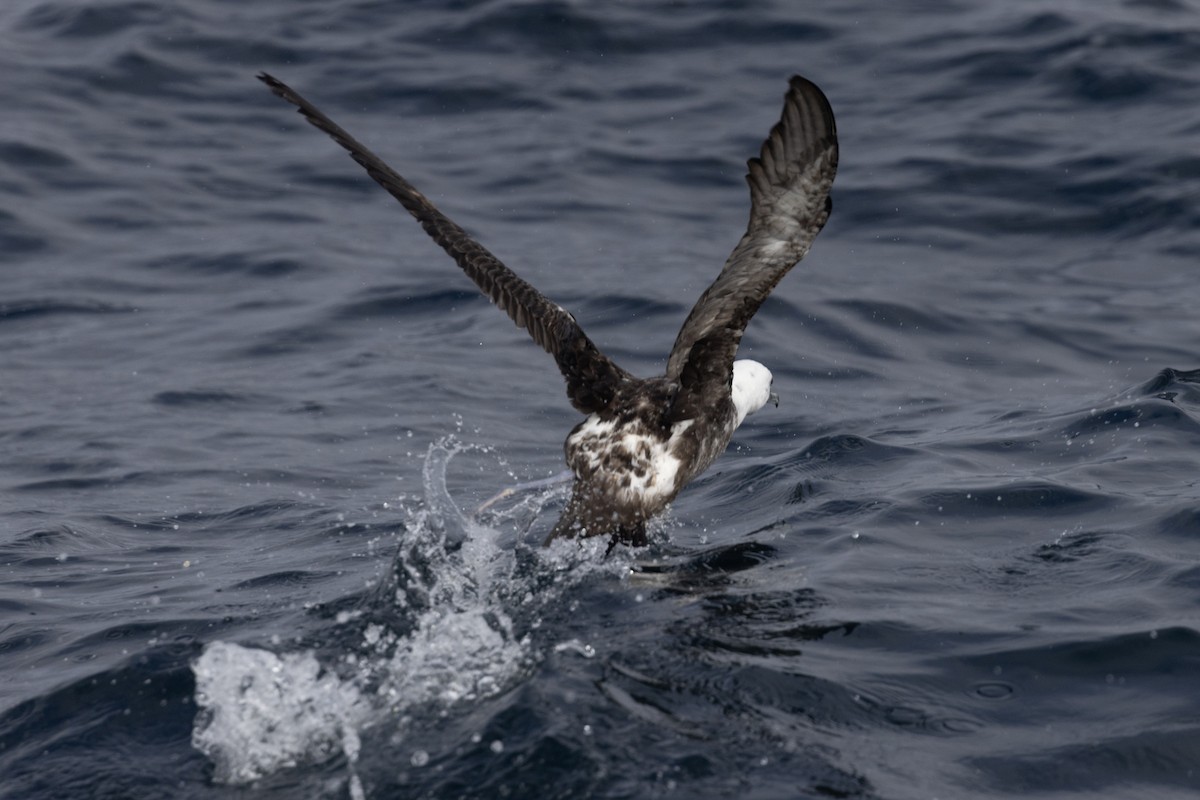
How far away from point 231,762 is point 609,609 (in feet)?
6.34

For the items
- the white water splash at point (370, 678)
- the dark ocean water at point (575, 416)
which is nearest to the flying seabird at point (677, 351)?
the dark ocean water at point (575, 416)

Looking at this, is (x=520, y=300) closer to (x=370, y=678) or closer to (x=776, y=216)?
(x=776, y=216)

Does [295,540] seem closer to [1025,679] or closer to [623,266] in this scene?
[1025,679]

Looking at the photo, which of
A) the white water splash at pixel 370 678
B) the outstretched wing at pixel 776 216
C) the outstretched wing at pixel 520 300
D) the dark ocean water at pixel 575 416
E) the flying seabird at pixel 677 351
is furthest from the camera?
the outstretched wing at pixel 520 300

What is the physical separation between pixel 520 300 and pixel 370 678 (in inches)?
118

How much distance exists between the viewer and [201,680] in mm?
5902

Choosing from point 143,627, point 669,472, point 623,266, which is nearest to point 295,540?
point 143,627

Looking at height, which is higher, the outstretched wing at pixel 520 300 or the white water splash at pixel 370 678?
the outstretched wing at pixel 520 300

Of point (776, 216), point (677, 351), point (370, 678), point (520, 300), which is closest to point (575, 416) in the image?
point (520, 300)

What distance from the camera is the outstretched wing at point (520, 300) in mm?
8086

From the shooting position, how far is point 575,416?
1132 cm

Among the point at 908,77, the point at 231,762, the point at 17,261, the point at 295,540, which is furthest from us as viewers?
the point at 908,77

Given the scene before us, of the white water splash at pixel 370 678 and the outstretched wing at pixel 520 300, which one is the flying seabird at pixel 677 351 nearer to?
the outstretched wing at pixel 520 300

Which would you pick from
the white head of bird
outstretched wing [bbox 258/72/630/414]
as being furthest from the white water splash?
the white head of bird
